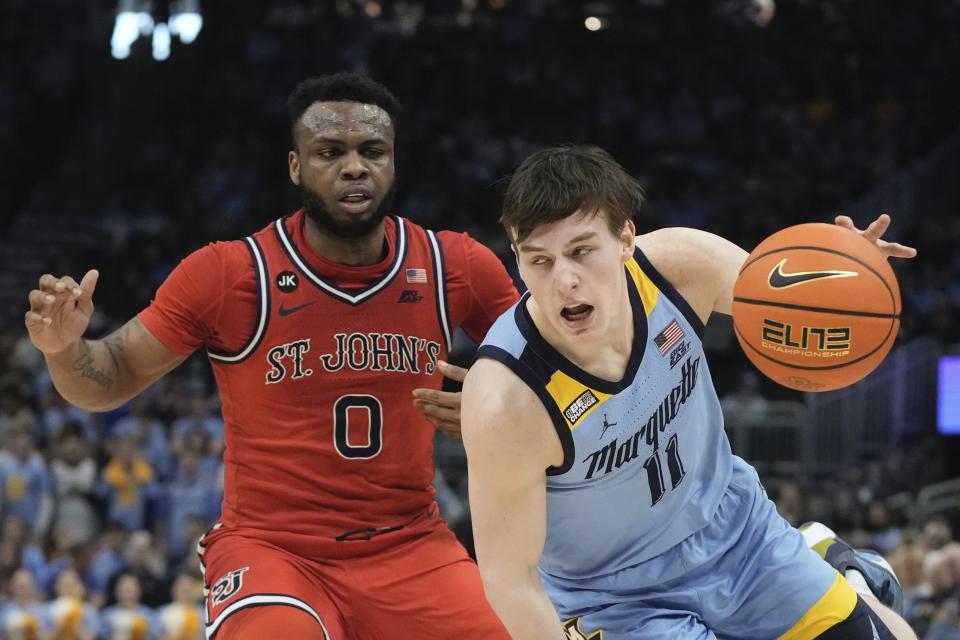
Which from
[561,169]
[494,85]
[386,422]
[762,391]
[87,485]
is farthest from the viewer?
[494,85]

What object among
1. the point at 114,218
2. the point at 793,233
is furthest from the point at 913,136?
the point at 793,233

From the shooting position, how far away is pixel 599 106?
18.2m

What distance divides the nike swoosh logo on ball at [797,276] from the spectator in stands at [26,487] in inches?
356

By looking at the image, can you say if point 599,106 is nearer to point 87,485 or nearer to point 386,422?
point 87,485

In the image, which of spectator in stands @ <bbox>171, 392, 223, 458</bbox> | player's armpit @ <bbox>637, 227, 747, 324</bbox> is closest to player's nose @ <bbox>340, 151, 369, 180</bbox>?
player's armpit @ <bbox>637, 227, 747, 324</bbox>

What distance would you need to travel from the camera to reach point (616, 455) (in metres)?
3.71

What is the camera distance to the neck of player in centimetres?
452

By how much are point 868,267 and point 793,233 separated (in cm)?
25

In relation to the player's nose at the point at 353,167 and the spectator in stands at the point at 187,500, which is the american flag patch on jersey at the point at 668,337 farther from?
the spectator in stands at the point at 187,500

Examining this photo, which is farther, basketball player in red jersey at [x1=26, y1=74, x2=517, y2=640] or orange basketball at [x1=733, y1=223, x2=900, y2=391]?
basketball player in red jersey at [x1=26, y1=74, x2=517, y2=640]

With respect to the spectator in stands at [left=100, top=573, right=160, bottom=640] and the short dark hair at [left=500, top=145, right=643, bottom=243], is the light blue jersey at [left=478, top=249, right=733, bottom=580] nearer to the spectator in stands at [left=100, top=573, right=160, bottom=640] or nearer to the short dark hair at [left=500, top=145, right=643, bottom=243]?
the short dark hair at [left=500, top=145, right=643, bottom=243]

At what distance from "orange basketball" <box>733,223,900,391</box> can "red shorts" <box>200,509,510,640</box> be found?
49.0 inches

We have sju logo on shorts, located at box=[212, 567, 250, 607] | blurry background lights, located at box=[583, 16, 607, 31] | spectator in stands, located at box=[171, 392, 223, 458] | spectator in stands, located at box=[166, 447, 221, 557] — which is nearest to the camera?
sju logo on shorts, located at box=[212, 567, 250, 607]

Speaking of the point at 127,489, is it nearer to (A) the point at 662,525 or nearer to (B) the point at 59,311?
(B) the point at 59,311
